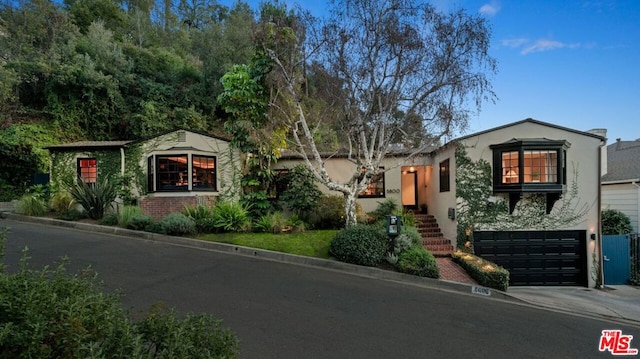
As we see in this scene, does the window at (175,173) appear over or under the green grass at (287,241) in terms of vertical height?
over

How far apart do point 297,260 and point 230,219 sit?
3452mm

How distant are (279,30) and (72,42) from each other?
54.2 ft

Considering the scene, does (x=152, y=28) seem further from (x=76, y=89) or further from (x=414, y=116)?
(x=414, y=116)

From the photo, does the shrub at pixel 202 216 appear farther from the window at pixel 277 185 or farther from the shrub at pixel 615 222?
the shrub at pixel 615 222

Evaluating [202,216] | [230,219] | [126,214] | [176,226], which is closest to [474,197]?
[230,219]

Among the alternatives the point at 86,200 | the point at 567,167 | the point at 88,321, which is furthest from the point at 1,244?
the point at 567,167

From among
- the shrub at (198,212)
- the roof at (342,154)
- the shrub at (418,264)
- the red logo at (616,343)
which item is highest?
the roof at (342,154)

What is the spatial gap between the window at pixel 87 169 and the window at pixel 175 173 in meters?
2.84

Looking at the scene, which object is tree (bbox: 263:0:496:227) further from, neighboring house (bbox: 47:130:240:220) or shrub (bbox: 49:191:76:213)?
shrub (bbox: 49:191:76:213)

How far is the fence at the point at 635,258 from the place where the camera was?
35.6 feet

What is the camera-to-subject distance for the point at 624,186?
495 inches

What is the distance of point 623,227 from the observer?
12.1 meters

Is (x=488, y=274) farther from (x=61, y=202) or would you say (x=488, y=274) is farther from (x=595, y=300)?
(x=61, y=202)

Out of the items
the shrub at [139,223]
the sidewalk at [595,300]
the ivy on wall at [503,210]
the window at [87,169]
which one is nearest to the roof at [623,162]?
the ivy on wall at [503,210]
